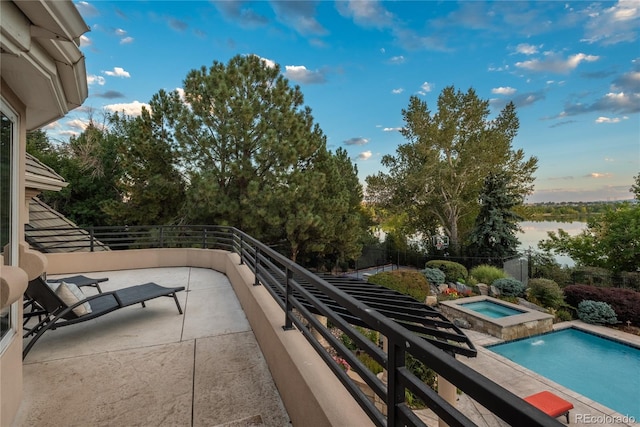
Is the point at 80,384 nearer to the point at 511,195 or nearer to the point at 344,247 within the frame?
the point at 344,247

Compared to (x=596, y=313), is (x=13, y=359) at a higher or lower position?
higher

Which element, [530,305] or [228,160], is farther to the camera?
[228,160]

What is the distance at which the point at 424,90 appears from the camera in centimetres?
2150

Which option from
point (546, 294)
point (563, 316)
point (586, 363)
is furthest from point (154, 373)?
point (546, 294)

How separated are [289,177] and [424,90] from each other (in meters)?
14.0

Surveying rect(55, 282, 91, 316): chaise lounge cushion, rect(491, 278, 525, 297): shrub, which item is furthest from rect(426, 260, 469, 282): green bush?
rect(55, 282, 91, 316): chaise lounge cushion

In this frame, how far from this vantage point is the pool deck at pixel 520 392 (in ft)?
16.7

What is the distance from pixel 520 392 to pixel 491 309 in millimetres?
5841

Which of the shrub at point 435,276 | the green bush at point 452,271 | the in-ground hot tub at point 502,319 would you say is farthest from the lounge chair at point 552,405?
the green bush at point 452,271

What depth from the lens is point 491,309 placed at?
11195 mm

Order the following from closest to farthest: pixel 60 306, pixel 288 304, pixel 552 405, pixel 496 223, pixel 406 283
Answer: pixel 288 304, pixel 60 306, pixel 552 405, pixel 406 283, pixel 496 223

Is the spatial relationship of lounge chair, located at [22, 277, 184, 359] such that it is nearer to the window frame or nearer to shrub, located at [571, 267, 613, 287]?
the window frame

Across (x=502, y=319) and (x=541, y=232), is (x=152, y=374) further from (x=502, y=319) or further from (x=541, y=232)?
(x=541, y=232)

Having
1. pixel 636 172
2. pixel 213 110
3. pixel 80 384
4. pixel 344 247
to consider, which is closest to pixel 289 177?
pixel 213 110
